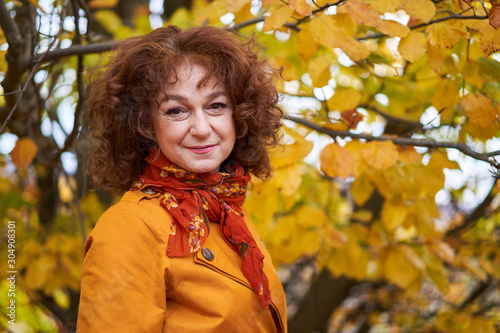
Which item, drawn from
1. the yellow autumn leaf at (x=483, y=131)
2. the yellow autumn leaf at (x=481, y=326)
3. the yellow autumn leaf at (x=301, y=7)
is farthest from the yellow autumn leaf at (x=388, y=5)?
the yellow autumn leaf at (x=481, y=326)

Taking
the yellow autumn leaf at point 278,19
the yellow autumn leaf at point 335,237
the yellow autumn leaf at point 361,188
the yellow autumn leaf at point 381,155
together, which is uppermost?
the yellow autumn leaf at point 278,19

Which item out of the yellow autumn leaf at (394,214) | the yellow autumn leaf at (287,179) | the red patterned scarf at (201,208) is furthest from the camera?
the yellow autumn leaf at (394,214)

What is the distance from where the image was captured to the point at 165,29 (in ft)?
5.06

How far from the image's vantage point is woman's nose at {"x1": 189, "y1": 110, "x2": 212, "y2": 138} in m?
1.41

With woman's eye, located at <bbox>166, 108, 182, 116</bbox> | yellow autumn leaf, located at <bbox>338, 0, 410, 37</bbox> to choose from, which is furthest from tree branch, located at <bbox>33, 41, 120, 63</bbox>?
yellow autumn leaf, located at <bbox>338, 0, 410, 37</bbox>

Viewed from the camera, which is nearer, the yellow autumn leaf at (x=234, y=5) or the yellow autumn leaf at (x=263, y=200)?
the yellow autumn leaf at (x=234, y=5)

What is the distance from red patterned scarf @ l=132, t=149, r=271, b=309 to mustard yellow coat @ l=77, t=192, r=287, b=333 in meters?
0.03

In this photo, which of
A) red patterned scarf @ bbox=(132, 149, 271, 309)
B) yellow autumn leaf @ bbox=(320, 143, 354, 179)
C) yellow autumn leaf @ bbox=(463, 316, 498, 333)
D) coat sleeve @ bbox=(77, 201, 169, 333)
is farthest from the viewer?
yellow autumn leaf @ bbox=(463, 316, 498, 333)

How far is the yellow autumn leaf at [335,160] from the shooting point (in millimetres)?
1785

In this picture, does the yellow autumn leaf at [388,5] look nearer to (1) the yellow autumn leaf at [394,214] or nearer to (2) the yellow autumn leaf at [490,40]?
(2) the yellow autumn leaf at [490,40]

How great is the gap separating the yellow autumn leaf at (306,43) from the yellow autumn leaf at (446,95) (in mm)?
502

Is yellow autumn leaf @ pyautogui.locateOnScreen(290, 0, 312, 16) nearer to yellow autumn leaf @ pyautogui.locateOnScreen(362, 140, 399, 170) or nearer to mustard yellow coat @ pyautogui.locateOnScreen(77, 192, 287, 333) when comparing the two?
yellow autumn leaf @ pyautogui.locateOnScreen(362, 140, 399, 170)

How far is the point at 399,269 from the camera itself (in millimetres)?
2625

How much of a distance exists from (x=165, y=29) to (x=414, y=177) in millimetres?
1151
